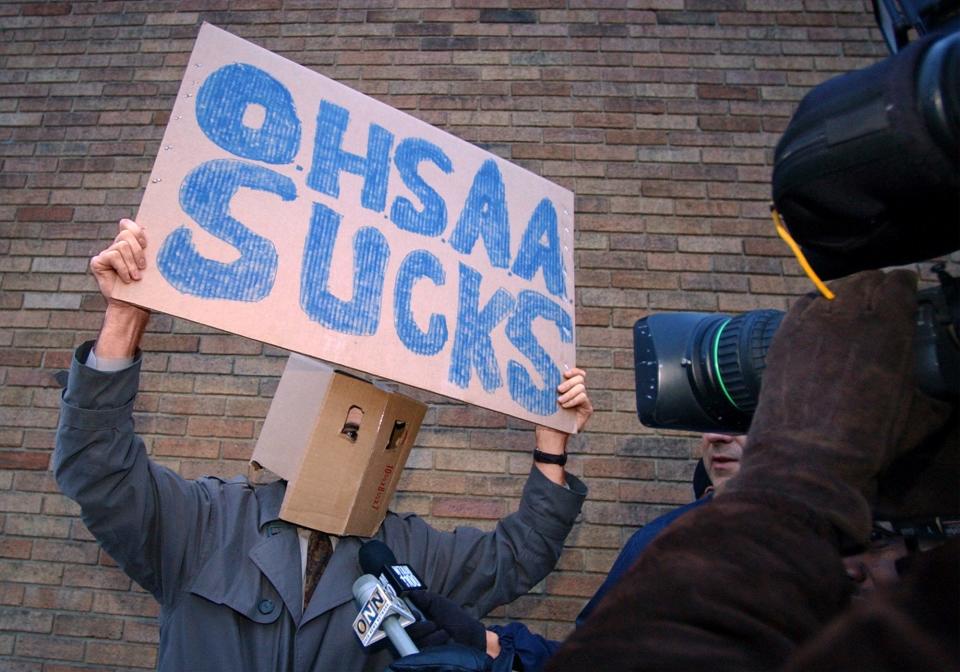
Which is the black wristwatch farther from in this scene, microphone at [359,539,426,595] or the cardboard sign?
microphone at [359,539,426,595]

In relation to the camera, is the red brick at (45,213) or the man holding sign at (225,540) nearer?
the man holding sign at (225,540)

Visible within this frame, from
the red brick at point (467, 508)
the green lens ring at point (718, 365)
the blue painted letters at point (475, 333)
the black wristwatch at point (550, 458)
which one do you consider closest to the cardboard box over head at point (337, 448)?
the blue painted letters at point (475, 333)

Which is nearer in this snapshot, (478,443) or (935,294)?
(935,294)

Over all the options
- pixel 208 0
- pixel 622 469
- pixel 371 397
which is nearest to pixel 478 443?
pixel 622 469

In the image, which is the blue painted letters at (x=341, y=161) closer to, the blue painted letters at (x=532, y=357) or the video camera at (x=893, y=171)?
the blue painted letters at (x=532, y=357)

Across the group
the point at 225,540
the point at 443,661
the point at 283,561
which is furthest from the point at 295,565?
the point at 443,661

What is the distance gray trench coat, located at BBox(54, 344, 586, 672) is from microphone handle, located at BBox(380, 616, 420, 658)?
0.08 meters

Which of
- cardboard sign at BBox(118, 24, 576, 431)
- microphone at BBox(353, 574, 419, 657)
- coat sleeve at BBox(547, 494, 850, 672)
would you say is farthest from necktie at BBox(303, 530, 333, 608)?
coat sleeve at BBox(547, 494, 850, 672)

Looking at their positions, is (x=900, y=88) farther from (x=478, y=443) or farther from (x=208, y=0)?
(x=208, y=0)

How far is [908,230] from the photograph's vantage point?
2.39 feet

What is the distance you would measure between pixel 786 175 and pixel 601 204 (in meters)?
2.14

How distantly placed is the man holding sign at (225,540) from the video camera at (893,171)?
0.92 meters

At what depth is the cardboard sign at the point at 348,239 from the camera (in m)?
1.25

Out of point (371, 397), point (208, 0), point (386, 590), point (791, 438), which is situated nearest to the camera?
point (791, 438)
